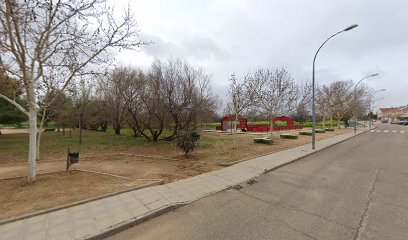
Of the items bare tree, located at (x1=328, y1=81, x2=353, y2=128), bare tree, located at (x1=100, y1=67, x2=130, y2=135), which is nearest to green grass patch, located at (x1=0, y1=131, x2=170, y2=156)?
bare tree, located at (x1=100, y1=67, x2=130, y2=135)

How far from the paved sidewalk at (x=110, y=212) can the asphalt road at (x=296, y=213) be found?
0.30 m

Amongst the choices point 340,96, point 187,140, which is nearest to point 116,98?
point 187,140

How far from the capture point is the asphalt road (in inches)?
143

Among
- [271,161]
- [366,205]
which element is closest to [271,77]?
[271,161]

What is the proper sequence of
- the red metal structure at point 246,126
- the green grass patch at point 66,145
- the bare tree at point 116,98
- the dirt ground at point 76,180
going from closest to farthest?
1. the dirt ground at point 76,180
2. the green grass patch at point 66,145
3. the bare tree at point 116,98
4. the red metal structure at point 246,126

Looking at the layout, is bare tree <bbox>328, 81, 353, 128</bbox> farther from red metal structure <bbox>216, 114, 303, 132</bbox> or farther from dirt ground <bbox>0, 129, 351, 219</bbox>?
dirt ground <bbox>0, 129, 351, 219</bbox>

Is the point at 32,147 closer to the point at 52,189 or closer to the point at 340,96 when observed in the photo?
the point at 52,189

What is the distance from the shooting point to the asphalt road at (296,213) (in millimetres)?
3637

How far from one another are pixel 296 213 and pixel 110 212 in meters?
3.85

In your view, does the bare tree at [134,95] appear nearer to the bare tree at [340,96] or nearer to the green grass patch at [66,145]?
the green grass patch at [66,145]

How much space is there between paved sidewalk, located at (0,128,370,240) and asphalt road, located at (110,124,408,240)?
300mm

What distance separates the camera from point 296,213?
4383mm

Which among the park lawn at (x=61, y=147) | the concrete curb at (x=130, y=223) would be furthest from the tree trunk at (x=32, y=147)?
the park lawn at (x=61, y=147)

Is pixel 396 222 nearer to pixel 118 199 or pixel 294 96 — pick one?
pixel 118 199
